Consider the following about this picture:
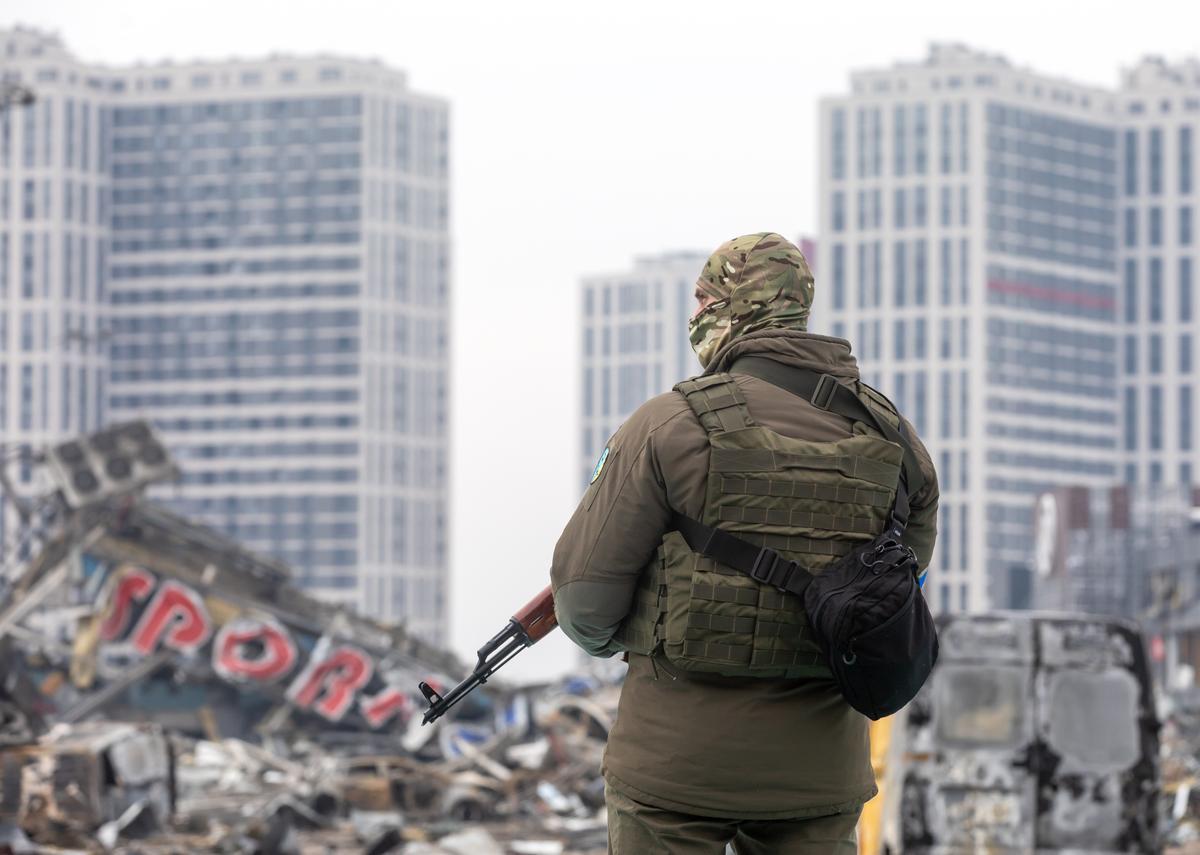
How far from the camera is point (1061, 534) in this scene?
112m

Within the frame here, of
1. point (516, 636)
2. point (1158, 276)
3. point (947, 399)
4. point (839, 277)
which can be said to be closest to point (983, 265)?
point (947, 399)

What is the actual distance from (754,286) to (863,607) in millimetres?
825

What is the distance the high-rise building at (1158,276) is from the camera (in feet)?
589

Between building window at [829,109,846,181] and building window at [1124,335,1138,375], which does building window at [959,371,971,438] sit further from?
building window at [829,109,846,181]

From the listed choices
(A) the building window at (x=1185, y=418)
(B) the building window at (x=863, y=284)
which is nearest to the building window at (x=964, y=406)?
(B) the building window at (x=863, y=284)

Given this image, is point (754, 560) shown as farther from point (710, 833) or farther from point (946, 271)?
point (946, 271)

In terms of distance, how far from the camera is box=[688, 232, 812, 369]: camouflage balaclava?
15.4 feet

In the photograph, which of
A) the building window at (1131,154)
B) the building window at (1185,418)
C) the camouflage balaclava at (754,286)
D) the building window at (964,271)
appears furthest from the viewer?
the building window at (1131,154)

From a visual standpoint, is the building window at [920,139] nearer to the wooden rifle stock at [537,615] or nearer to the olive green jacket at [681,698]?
the wooden rifle stock at [537,615]

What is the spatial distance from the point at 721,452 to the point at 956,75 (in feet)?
595

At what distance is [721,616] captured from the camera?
4.34m

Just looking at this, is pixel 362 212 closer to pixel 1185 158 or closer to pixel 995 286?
pixel 995 286

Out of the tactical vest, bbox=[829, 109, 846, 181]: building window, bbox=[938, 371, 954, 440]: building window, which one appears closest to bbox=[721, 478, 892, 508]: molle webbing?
the tactical vest

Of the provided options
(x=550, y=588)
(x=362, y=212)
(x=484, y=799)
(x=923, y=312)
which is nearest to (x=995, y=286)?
(x=923, y=312)
